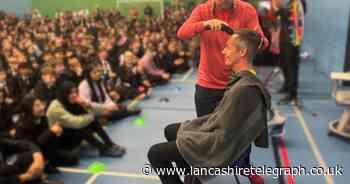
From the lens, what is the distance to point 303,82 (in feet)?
23.7

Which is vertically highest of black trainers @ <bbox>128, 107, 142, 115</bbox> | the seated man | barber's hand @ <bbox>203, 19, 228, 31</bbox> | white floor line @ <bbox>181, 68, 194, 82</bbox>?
barber's hand @ <bbox>203, 19, 228, 31</bbox>

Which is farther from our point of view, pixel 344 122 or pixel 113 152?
pixel 344 122

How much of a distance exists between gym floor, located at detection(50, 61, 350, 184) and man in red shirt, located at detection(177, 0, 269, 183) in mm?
1120

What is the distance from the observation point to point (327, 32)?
332 inches

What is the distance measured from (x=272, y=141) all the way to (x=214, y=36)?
2.27 meters

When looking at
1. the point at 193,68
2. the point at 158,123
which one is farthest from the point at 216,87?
the point at 193,68

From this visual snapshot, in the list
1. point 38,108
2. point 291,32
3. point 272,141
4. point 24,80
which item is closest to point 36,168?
point 38,108

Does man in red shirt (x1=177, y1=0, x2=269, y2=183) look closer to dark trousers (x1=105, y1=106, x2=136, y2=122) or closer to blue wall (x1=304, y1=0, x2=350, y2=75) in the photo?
dark trousers (x1=105, y1=106, x2=136, y2=122)

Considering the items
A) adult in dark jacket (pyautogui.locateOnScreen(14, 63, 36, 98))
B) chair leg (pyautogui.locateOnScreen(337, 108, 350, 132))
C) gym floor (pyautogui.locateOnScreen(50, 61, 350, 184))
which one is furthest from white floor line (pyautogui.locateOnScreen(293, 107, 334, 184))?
adult in dark jacket (pyautogui.locateOnScreen(14, 63, 36, 98))

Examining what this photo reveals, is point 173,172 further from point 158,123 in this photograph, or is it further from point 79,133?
point 158,123

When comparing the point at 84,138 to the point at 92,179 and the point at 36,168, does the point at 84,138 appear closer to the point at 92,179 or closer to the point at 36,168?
the point at 92,179

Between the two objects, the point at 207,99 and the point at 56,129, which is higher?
the point at 207,99

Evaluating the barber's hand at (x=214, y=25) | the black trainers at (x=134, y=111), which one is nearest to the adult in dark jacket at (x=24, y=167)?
the barber's hand at (x=214, y=25)

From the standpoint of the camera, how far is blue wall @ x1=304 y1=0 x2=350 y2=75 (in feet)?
22.8
